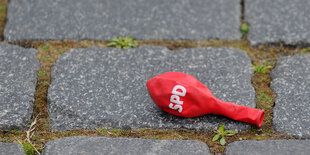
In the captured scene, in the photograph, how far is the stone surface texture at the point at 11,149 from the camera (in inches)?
57.9

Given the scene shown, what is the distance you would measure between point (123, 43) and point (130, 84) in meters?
0.32

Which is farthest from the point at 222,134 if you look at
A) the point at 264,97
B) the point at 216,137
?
the point at 264,97

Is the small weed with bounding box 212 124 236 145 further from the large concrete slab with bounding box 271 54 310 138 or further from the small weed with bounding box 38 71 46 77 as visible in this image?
the small weed with bounding box 38 71 46 77

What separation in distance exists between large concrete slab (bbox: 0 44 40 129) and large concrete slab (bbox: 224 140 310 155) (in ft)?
2.51

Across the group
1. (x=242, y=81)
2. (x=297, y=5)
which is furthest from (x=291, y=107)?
(x=297, y=5)

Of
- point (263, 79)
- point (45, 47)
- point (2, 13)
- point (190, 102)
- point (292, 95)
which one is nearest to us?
point (190, 102)

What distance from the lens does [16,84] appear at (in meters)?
1.79

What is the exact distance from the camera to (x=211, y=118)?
1635 millimetres

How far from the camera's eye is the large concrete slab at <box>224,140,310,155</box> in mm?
1471

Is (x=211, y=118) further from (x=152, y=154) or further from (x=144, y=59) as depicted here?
(x=144, y=59)

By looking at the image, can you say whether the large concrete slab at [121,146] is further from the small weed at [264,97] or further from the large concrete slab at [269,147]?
the small weed at [264,97]

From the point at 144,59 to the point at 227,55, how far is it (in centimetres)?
37

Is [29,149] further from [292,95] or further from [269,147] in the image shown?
[292,95]

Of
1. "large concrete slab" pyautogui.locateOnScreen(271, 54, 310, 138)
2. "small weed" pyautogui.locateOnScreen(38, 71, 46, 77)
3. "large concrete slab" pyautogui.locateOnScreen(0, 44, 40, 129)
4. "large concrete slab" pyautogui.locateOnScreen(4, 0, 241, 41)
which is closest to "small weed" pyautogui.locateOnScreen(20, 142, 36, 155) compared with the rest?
"large concrete slab" pyautogui.locateOnScreen(0, 44, 40, 129)
